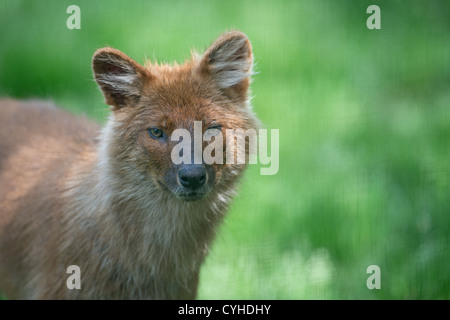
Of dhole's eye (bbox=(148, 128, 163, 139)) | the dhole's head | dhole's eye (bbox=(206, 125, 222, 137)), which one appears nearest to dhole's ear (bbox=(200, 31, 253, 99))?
the dhole's head

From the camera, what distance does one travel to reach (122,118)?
4637 millimetres

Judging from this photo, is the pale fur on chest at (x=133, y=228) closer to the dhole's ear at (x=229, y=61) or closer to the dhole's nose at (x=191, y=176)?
the dhole's nose at (x=191, y=176)

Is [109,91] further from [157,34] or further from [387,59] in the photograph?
[387,59]

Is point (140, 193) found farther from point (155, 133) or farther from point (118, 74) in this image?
point (118, 74)

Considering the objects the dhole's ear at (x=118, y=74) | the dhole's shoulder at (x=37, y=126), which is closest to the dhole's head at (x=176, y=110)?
the dhole's ear at (x=118, y=74)

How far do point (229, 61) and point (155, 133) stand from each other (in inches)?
29.8

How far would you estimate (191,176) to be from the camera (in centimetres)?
419

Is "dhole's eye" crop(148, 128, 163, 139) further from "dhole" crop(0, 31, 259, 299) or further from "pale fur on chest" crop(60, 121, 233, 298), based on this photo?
"pale fur on chest" crop(60, 121, 233, 298)

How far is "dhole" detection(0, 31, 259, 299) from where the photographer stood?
4.46 meters

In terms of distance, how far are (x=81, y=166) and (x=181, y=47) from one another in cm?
317

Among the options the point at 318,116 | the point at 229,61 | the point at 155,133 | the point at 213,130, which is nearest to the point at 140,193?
the point at 155,133

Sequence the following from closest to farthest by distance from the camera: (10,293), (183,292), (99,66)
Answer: (99,66) → (183,292) → (10,293)

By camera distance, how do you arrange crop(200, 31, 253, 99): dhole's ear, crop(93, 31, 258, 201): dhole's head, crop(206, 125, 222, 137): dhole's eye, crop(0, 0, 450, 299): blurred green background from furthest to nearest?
1. crop(0, 0, 450, 299): blurred green background
2. crop(200, 31, 253, 99): dhole's ear
3. crop(206, 125, 222, 137): dhole's eye
4. crop(93, 31, 258, 201): dhole's head
